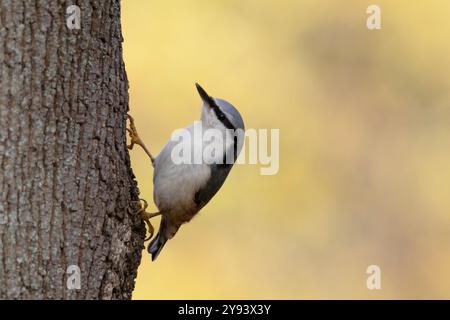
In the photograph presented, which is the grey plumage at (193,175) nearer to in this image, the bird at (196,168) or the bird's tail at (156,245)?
the bird at (196,168)

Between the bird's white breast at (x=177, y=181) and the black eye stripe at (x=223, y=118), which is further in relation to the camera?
the black eye stripe at (x=223, y=118)

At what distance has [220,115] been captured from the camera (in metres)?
4.73

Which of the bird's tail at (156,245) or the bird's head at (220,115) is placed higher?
the bird's head at (220,115)

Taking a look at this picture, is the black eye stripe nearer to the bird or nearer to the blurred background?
the bird

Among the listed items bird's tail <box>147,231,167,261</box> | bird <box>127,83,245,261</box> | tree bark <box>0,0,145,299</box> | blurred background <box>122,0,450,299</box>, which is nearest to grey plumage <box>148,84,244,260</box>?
bird <box>127,83,245,261</box>

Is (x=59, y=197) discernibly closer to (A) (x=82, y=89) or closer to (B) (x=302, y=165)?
(A) (x=82, y=89)

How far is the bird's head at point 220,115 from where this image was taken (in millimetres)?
4693

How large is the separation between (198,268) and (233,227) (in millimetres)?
601

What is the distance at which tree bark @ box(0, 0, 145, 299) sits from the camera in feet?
10.5

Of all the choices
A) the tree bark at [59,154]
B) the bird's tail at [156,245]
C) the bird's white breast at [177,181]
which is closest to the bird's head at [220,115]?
the bird's white breast at [177,181]

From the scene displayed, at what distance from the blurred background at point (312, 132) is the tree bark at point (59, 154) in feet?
12.9

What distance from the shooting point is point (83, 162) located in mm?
3395
